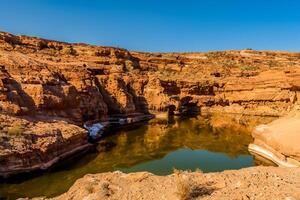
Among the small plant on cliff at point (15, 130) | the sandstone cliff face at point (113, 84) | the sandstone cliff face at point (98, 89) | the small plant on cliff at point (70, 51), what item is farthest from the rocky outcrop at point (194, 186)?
the small plant on cliff at point (70, 51)

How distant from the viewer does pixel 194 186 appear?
35.7ft

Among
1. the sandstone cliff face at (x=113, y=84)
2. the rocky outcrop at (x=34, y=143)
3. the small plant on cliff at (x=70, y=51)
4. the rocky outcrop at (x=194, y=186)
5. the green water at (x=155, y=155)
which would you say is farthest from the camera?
the small plant on cliff at (x=70, y=51)

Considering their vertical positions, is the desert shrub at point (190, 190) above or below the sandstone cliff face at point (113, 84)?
below

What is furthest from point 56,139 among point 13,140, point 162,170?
point 162,170

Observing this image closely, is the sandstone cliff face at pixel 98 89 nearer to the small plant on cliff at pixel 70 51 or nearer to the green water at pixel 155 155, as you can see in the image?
the small plant on cliff at pixel 70 51

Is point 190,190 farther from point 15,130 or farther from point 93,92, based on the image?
point 93,92

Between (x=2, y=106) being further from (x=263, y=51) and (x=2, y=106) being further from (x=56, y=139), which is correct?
(x=263, y=51)

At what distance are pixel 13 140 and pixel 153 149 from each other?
9607mm

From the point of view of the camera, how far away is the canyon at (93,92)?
17.9 m

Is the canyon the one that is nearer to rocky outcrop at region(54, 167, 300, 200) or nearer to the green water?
the green water

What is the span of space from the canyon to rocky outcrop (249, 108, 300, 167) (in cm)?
58

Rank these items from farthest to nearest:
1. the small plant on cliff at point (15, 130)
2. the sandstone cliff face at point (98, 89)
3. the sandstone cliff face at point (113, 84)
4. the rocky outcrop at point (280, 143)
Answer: the sandstone cliff face at point (113, 84), the sandstone cliff face at point (98, 89), the rocky outcrop at point (280, 143), the small plant on cliff at point (15, 130)

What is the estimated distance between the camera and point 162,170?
17.5 metres

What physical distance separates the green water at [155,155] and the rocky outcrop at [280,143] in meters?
1.04
